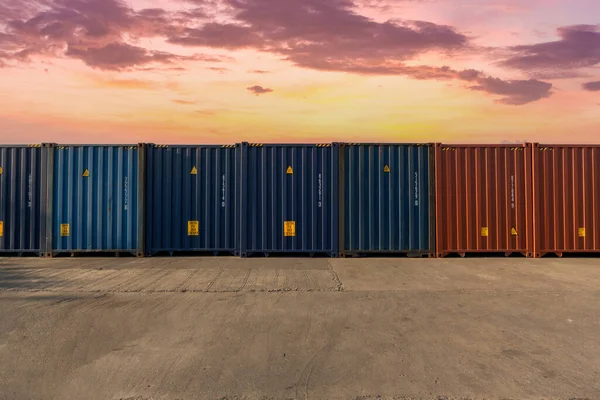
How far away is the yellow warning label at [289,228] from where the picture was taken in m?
15.1

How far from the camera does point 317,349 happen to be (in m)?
6.49

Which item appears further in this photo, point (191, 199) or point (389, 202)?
point (191, 199)

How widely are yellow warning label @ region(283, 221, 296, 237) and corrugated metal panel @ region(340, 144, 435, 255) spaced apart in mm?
1784

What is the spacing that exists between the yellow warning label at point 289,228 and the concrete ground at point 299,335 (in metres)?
2.84

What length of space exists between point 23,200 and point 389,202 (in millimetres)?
14005

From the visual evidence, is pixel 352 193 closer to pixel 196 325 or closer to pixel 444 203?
pixel 444 203

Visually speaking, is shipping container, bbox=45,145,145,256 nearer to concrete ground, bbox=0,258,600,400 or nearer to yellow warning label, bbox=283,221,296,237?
concrete ground, bbox=0,258,600,400

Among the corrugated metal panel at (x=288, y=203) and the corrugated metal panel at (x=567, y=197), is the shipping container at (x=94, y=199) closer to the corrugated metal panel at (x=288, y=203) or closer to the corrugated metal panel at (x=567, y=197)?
the corrugated metal panel at (x=288, y=203)

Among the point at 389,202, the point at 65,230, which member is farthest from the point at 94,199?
the point at 389,202

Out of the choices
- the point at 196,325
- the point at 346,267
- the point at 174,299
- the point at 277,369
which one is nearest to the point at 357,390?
the point at 277,369

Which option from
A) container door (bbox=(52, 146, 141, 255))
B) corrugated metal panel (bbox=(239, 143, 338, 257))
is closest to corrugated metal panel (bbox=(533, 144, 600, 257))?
corrugated metal panel (bbox=(239, 143, 338, 257))

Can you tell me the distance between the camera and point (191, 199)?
15344 millimetres

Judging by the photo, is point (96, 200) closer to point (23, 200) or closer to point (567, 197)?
point (23, 200)

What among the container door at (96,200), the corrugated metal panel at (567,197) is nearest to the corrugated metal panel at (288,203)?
the container door at (96,200)
